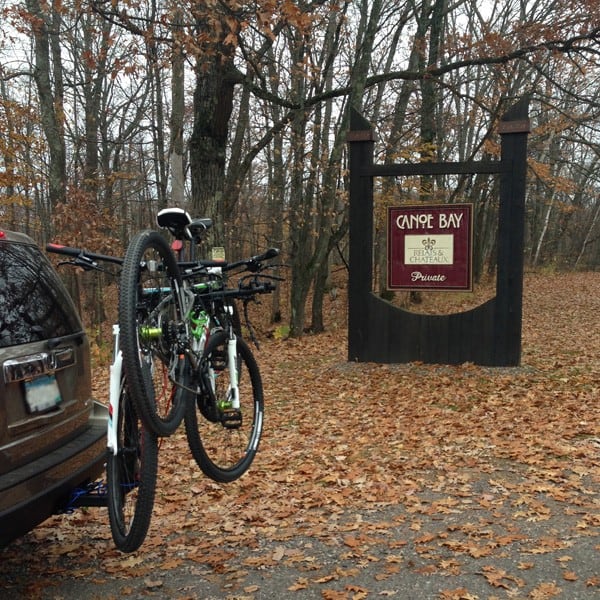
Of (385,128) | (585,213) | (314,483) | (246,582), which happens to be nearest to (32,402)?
(246,582)

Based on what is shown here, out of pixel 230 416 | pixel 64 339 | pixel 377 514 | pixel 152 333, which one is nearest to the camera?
pixel 152 333

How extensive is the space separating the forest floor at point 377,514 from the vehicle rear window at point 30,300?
5.40 feet

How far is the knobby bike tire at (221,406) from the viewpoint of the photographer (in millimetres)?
3377

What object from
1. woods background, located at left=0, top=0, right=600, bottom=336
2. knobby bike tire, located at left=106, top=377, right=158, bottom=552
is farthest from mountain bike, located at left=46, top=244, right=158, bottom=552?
woods background, located at left=0, top=0, right=600, bottom=336

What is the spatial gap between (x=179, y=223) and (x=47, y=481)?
1.49 meters

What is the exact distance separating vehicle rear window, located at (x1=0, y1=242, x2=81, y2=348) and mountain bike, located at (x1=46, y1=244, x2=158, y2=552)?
0.55 ft

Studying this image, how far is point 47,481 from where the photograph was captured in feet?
9.66

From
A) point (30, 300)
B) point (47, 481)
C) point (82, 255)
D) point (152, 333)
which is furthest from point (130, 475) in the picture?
point (82, 255)

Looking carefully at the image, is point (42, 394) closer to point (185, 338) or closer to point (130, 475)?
point (130, 475)

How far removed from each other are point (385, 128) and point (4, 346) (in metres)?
18.3

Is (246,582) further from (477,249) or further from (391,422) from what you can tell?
(477,249)

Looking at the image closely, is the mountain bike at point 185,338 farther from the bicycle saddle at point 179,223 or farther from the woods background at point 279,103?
the woods background at point 279,103

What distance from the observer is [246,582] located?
3.72 m

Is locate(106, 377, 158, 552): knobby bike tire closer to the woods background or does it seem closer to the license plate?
the license plate
